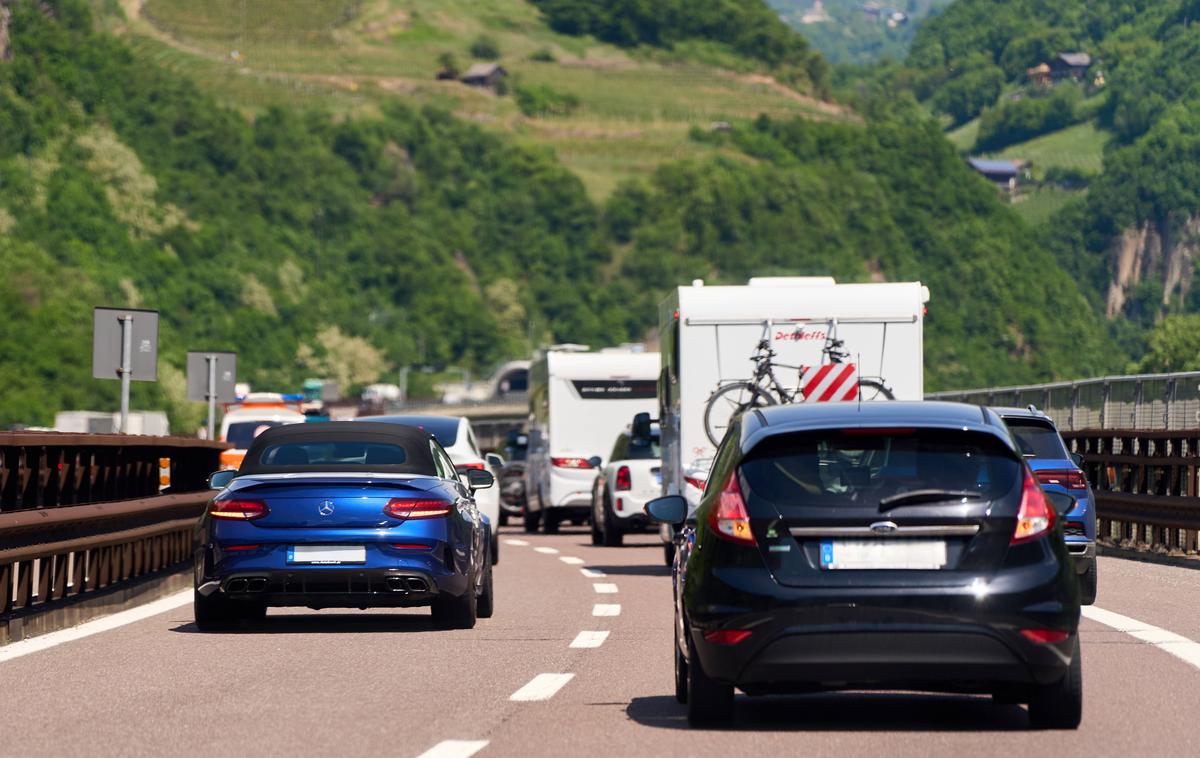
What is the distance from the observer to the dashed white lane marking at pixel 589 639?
529 inches

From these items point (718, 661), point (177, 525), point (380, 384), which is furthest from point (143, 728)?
point (380, 384)

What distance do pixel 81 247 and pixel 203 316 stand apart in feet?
34.7

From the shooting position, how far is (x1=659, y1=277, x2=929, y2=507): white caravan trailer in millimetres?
20922

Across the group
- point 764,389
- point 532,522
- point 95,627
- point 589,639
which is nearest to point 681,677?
point 589,639

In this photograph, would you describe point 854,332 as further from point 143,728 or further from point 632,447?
point 143,728

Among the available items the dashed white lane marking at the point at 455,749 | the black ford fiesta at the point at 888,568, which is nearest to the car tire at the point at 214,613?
the dashed white lane marking at the point at 455,749

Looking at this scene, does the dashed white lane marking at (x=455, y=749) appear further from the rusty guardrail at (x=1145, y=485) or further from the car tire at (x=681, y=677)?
the rusty guardrail at (x=1145, y=485)

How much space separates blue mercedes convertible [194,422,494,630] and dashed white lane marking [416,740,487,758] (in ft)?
17.7

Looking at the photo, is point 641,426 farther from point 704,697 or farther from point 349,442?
point 704,697

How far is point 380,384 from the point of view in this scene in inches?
7844

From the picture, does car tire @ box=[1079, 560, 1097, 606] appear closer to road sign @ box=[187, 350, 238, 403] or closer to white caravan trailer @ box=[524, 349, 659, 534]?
white caravan trailer @ box=[524, 349, 659, 534]

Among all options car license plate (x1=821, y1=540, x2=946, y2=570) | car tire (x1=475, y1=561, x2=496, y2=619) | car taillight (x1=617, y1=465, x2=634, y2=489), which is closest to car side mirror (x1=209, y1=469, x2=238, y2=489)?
car tire (x1=475, y1=561, x2=496, y2=619)

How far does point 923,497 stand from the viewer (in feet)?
29.3

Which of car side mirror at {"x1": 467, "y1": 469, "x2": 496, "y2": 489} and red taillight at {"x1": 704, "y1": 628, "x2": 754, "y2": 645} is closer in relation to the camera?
red taillight at {"x1": 704, "y1": 628, "x2": 754, "y2": 645}
